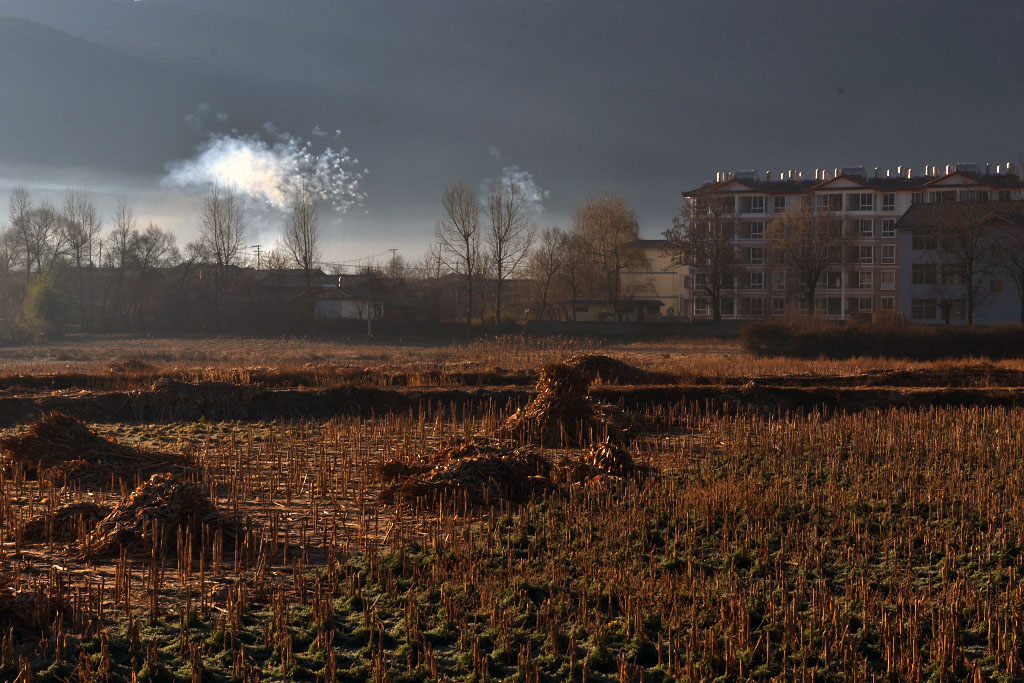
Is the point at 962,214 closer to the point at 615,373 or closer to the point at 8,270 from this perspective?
the point at 615,373

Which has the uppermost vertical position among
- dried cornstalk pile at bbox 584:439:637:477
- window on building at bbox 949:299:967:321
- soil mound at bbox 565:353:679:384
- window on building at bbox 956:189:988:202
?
window on building at bbox 956:189:988:202

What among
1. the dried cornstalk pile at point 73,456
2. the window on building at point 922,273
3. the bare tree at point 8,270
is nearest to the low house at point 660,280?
the window on building at point 922,273

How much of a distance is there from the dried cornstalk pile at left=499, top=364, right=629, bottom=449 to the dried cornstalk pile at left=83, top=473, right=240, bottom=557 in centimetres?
671

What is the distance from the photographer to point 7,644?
19.3 ft

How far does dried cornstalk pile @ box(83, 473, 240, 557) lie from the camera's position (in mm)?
8234

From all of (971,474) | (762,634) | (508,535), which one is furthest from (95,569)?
(971,474)

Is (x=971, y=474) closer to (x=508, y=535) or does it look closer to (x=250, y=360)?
(x=508, y=535)

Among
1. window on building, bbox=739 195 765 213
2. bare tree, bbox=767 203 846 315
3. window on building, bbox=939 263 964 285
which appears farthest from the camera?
window on building, bbox=739 195 765 213

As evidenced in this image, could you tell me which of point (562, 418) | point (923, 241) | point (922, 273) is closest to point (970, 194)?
point (923, 241)

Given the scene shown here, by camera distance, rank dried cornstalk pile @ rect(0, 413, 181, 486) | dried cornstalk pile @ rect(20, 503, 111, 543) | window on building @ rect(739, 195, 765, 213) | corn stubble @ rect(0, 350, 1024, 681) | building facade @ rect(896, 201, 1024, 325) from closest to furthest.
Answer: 1. corn stubble @ rect(0, 350, 1024, 681)
2. dried cornstalk pile @ rect(20, 503, 111, 543)
3. dried cornstalk pile @ rect(0, 413, 181, 486)
4. building facade @ rect(896, 201, 1024, 325)
5. window on building @ rect(739, 195, 765, 213)

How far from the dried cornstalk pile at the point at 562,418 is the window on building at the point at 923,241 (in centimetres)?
5299

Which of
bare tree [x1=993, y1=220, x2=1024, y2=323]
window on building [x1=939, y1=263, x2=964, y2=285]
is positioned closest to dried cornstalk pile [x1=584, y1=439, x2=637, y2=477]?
bare tree [x1=993, y1=220, x2=1024, y2=323]

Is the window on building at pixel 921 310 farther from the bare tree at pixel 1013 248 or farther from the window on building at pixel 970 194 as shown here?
the window on building at pixel 970 194

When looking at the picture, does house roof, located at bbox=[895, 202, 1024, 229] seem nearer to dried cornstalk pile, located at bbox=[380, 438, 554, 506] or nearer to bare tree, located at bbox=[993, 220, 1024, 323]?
bare tree, located at bbox=[993, 220, 1024, 323]
